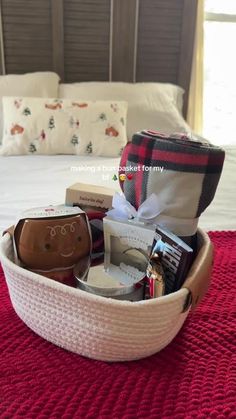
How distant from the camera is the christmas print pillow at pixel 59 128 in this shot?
175cm

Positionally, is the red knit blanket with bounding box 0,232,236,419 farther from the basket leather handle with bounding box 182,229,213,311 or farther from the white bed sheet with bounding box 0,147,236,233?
the white bed sheet with bounding box 0,147,236,233

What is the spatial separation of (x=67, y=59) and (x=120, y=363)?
79.0 inches

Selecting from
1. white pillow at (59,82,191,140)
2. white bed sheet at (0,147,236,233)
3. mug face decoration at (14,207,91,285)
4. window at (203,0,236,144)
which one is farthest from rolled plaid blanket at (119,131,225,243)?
window at (203,0,236,144)

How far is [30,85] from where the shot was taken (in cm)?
197

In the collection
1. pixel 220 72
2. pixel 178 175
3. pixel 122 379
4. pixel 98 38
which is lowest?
pixel 122 379

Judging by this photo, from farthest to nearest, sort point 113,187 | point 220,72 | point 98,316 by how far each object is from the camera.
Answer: point 220,72, point 113,187, point 98,316

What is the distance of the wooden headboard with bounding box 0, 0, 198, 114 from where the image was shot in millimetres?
2123

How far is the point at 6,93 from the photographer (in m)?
1.92

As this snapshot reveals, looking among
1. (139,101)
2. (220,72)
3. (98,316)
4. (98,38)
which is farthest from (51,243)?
(220,72)

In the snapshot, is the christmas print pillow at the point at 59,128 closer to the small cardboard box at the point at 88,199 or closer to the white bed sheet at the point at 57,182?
the white bed sheet at the point at 57,182

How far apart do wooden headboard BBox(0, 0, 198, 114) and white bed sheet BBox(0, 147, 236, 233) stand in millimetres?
755

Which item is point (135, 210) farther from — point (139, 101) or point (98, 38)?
point (98, 38)

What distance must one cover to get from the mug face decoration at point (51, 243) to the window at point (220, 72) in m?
2.23

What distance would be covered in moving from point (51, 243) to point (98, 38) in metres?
1.90
